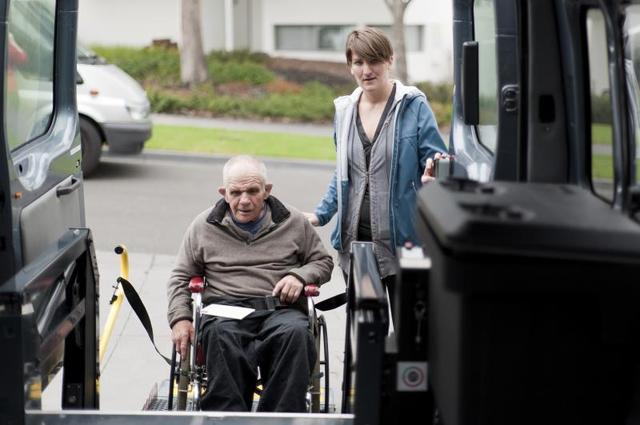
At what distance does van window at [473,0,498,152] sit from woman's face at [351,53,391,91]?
474mm

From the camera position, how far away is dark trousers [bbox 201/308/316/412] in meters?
4.20

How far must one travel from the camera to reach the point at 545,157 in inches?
134

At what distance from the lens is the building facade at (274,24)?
24.7 m

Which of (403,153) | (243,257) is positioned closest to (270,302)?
(243,257)

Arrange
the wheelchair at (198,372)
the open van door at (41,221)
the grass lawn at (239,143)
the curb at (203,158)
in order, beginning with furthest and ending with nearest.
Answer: the grass lawn at (239,143), the curb at (203,158), the wheelchair at (198,372), the open van door at (41,221)

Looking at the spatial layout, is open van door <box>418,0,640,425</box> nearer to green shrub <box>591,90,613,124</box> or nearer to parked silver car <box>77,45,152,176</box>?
green shrub <box>591,90,613,124</box>

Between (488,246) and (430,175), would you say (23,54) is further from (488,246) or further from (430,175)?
(488,246)

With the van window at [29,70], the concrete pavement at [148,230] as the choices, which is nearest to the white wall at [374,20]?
the concrete pavement at [148,230]

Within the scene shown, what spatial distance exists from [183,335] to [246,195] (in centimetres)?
67

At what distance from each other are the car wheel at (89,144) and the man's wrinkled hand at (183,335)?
8.36 meters

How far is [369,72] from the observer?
4.93 metres

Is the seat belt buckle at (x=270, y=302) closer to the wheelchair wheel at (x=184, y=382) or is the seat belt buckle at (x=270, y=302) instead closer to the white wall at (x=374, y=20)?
the wheelchair wheel at (x=184, y=382)

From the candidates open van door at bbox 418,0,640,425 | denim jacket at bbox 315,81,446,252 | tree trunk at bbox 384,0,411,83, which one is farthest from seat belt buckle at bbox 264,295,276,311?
tree trunk at bbox 384,0,411,83

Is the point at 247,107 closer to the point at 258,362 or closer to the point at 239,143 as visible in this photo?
the point at 239,143
